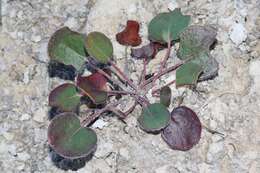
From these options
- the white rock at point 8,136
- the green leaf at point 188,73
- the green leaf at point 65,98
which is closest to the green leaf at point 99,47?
the green leaf at point 65,98

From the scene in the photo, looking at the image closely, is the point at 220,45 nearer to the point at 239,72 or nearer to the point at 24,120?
the point at 239,72

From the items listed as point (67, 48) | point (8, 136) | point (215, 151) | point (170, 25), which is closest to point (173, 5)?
point (170, 25)

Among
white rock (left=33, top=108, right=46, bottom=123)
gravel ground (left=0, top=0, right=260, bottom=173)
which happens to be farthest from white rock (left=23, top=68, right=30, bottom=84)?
white rock (left=33, top=108, right=46, bottom=123)

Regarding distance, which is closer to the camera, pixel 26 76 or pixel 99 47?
pixel 99 47

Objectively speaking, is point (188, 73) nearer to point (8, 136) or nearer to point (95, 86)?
point (95, 86)

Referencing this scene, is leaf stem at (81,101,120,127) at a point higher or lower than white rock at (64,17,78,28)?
lower

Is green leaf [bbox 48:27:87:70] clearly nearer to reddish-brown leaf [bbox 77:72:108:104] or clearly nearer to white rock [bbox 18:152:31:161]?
reddish-brown leaf [bbox 77:72:108:104]
